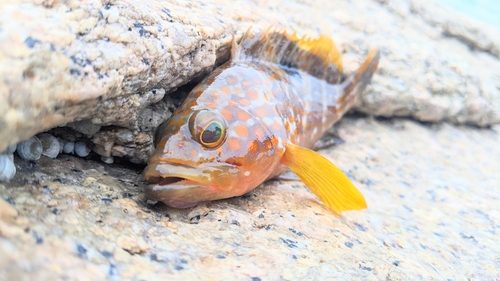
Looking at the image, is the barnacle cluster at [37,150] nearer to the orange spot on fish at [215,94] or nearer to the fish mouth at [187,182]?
the fish mouth at [187,182]

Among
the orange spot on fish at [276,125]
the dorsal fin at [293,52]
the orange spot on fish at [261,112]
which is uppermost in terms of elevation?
the dorsal fin at [293,52]

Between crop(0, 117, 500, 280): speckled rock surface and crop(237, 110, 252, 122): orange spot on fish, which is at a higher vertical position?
crop(237, 110, 252, 122): orange spot on fish

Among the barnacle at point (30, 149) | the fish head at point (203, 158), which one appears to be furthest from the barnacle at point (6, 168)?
the fish head at point (203, 158)

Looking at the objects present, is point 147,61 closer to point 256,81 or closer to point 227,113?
point 227,113

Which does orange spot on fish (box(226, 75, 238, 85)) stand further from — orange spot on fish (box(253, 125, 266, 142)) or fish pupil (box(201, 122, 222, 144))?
fish pupil (box(201, 122, 222, 144))

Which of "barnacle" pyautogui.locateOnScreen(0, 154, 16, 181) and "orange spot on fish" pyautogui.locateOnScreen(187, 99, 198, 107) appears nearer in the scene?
"barnacle" pyautogui.locateOnScreen(0, 154, 16, 181)

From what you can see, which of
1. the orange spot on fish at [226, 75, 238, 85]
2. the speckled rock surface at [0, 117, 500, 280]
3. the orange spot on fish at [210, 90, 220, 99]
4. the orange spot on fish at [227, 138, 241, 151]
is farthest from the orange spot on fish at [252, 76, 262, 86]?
the speckled rock surface at [0, 117, 500, 280]

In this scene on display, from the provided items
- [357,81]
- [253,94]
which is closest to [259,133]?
[253,94]
